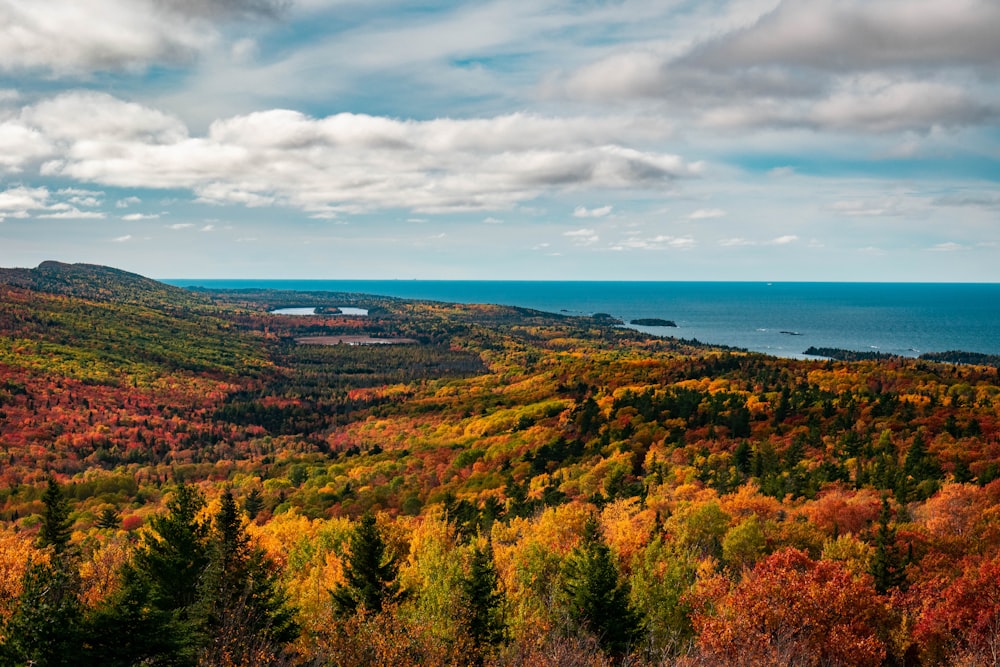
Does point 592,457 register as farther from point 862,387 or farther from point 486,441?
point 862,387

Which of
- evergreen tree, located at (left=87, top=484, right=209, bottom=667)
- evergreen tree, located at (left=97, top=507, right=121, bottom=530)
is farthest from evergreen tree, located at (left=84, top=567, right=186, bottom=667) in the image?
evergreen tree, located at (left=97, top=507, right=121, bottom=530)

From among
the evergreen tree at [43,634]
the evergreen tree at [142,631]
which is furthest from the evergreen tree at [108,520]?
the evergreen tree at [43,634]

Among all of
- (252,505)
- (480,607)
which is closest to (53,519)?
(480,607)

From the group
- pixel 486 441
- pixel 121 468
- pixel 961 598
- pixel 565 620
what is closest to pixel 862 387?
pixel 486 441

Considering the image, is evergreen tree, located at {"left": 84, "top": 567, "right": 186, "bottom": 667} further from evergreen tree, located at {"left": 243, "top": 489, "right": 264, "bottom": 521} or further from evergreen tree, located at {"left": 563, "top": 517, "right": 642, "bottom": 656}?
evergreen tree, located at {"left": 243, "top": 489, "right": 264, "bottom": 521}

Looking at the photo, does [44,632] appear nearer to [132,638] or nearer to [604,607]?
[132,638]

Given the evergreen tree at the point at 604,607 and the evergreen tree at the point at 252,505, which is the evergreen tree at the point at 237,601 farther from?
the evergreen tree at the point at 252,505
